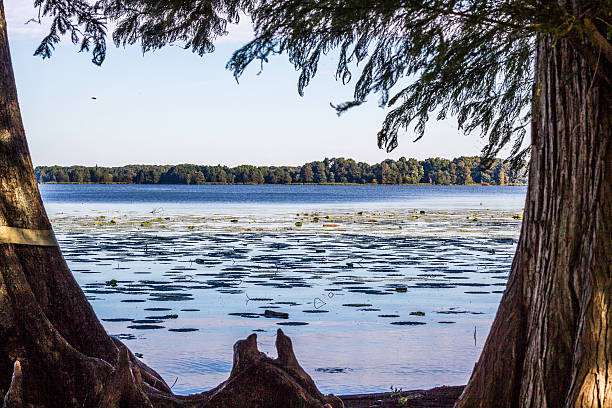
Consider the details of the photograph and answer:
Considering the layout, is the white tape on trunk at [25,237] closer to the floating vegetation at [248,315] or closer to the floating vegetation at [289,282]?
the floating vegetation at [289,282]

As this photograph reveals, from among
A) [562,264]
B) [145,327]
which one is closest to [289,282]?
[145,327]

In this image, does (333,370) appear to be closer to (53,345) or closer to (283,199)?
(53,345)

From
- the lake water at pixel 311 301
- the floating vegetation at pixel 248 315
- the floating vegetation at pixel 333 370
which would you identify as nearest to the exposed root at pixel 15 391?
the lake water at pixel 311 301

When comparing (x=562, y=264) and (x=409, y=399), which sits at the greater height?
(x=562, y=264)

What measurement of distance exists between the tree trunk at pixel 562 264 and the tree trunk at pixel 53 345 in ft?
4.18

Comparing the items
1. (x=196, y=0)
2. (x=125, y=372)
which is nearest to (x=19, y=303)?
(x=125, y=372)

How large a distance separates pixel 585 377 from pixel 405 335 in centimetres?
459

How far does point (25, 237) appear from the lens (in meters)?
4.77

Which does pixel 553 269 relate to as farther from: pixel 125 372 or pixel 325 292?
pixel 325 292

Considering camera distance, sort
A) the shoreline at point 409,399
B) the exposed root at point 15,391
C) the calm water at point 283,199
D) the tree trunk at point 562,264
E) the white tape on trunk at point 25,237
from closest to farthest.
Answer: the tree trunk at point 562,264 < the exposed root at point 15,391 < the white tape on trunk at point 25,237 < the shoreline at point 409,399 < the calm water at point 283,199

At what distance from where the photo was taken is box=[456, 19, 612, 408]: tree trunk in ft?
13.0

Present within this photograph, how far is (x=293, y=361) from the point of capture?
519 cm

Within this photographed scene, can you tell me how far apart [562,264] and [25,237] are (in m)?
3.36

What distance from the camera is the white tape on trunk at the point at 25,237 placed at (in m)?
4.65
